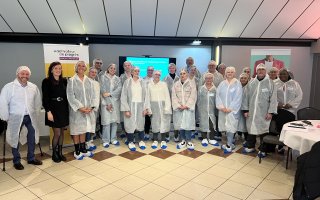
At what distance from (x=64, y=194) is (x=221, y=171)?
2.06 metres

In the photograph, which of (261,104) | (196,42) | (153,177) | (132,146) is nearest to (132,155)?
(132,146)

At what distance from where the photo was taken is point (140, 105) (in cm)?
422

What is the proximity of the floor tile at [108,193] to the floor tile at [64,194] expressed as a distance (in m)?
0.15

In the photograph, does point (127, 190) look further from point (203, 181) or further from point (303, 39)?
point (303, 39)

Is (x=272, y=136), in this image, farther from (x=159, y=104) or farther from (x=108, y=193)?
(x=108, y=193)

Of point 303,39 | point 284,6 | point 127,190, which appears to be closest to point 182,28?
point 284,6

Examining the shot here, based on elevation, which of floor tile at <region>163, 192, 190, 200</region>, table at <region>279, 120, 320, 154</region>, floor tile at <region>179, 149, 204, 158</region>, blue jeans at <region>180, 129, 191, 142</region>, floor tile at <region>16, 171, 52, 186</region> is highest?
table at <region>279, 120, 320, 154</region>

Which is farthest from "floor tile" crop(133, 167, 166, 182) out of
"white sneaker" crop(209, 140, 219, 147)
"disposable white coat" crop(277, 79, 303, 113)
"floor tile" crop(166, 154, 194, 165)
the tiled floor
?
"disposable white coat" crop(277, 79, 303, 113)

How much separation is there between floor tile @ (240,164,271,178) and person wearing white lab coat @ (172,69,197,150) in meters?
1.04

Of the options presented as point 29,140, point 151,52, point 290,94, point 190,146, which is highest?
point 151,52

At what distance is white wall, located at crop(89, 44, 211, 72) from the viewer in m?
5.95

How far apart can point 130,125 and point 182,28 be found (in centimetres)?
277

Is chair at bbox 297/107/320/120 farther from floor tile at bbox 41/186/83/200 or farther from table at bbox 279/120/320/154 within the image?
floor tile at bbox 41/186/83/200

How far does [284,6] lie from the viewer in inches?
200
